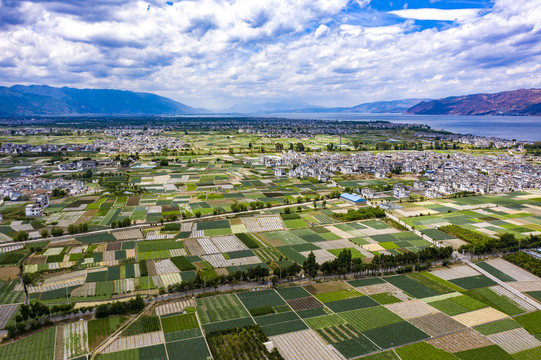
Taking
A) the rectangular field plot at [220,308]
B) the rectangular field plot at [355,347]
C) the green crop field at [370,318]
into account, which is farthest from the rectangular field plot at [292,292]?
the rectangular field plot at [355,347]

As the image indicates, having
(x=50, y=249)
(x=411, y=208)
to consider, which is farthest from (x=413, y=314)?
(x=50, y=249)

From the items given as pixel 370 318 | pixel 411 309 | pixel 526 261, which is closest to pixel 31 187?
pixel 370 318

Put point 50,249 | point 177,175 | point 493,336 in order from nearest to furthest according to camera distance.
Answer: point 493,336
point 50,249
point 177,175

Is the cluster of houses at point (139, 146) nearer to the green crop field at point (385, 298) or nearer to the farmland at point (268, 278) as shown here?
the farmland at point (268, 278)

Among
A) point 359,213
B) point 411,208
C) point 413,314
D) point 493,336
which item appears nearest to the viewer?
point 493,336

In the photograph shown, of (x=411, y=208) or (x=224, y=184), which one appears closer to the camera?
(x=411, y=208)

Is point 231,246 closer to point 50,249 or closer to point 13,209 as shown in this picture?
point 50,249

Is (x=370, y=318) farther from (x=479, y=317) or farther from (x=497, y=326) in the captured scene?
(x=497, y=326)
